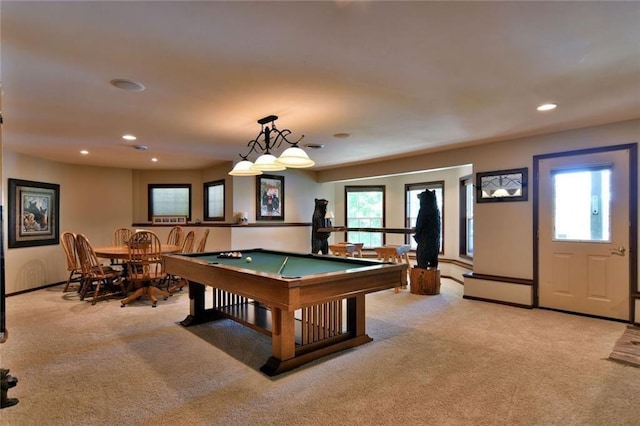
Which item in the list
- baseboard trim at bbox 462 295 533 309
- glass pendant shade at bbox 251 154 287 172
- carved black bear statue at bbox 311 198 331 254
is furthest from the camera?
carved black bear statue at bbox 311 198 331 254

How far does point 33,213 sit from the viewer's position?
6.14 meters

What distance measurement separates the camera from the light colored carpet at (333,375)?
224cm

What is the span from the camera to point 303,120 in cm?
390

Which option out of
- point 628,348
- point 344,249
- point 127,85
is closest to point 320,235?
point 344,249

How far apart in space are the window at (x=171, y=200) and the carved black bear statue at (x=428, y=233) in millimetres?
5105

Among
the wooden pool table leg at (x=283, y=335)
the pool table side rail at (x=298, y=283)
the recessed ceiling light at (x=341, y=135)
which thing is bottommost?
the wooden pool table leg at (x=283, y=335)

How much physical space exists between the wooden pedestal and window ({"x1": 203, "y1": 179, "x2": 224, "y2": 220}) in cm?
397

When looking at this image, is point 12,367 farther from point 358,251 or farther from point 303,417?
point 358,251

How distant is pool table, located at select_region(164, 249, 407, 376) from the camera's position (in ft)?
8.84

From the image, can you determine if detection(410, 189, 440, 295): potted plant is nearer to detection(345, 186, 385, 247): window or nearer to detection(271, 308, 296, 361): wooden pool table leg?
detection(345, 186, 385, 247): window

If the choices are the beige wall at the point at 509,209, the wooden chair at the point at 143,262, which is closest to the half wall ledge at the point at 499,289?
the beige wall at the point at 509,209

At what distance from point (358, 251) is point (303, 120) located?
387cm

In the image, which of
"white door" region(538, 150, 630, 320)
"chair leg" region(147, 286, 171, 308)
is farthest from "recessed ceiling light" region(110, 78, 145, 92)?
"white door" region(538, 150, 630, 320)

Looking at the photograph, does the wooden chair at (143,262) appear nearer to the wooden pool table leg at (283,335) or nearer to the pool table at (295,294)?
the pool table at (295,294)
